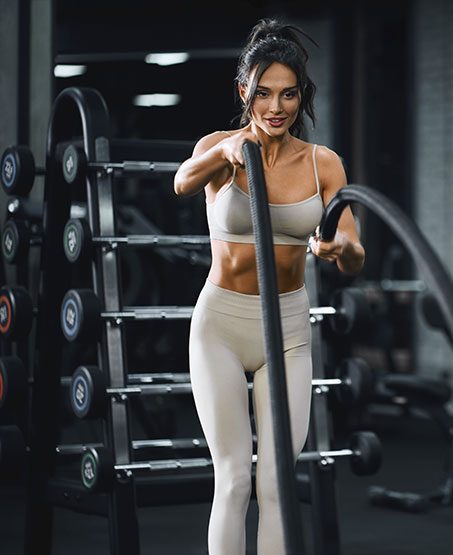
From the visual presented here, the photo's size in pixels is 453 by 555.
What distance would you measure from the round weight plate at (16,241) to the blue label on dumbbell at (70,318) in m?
0.39

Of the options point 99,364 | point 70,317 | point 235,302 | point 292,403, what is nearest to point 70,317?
point 70,317

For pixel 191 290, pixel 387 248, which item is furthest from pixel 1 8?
pixel 387 248

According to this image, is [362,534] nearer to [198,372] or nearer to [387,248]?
[198,372]

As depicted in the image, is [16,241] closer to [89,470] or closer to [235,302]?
[89,470]

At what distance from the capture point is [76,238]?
11.9 ft

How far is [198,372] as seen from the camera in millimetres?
2676

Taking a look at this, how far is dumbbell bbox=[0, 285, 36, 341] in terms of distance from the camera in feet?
12.4

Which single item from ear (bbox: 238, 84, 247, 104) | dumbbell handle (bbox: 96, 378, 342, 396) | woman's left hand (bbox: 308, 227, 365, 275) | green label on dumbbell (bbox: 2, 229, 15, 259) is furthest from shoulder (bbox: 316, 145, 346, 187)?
green label on dumbbell (bbox: 2, 229, 15, 259)

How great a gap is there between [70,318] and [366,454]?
1.08m

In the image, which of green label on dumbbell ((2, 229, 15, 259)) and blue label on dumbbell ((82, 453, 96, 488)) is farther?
green label on dumbbell ((2, 229, 15, 259))

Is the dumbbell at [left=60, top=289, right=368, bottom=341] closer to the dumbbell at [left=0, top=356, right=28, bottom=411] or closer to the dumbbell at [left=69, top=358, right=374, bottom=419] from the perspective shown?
the dumbbell at [left=69, top=358, right=374, bottom=419]

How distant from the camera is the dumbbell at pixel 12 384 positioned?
373cm

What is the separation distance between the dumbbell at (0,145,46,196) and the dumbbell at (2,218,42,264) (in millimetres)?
107

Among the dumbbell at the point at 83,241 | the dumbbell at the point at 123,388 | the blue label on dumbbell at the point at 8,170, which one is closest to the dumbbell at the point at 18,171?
the blue label on dumbbell at the point at 8,170
